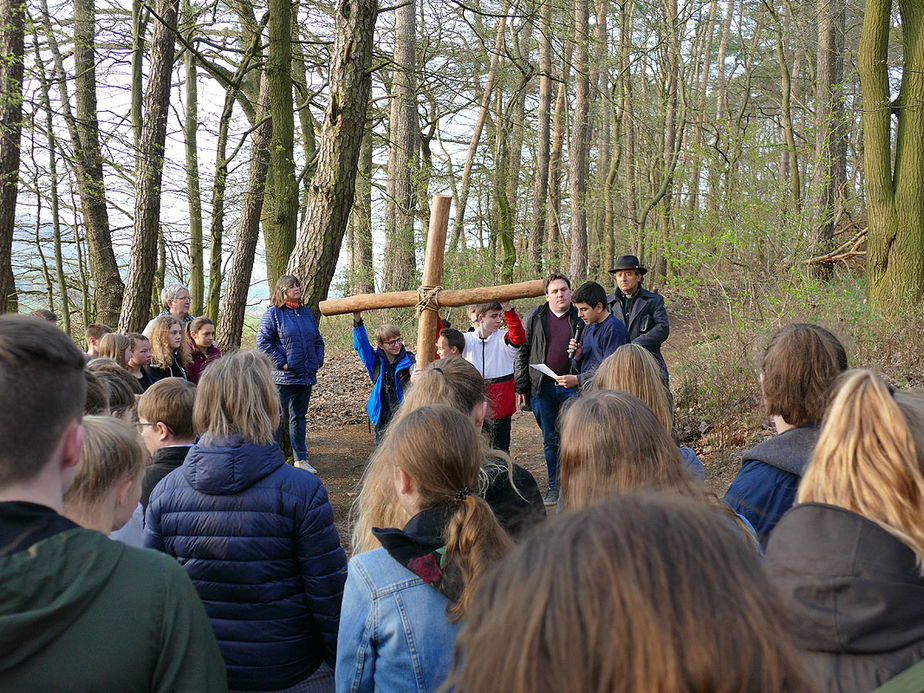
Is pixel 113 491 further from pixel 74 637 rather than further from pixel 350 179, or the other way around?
pixel 350 179

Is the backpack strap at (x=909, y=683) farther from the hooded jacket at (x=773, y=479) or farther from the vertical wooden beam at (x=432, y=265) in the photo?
the vertical wooden beam at (x=432, y=265)

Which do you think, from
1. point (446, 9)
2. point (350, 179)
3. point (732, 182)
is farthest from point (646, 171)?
point (350, 179)

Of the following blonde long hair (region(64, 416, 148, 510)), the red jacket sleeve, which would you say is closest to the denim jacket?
blonde long hair (region(64, 416, 148, 510))

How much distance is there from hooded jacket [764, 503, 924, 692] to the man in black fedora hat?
5.30 metres

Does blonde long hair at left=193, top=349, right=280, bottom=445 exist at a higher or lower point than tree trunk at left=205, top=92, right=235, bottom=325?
lower

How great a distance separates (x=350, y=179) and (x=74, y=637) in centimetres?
643

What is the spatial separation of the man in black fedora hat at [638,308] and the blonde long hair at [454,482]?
16.2ft

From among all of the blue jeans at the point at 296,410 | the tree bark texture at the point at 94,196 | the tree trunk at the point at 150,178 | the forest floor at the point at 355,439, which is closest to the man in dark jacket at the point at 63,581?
the forest floor at the point at 355,439

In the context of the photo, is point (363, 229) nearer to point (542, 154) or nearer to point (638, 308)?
point (542, 154)

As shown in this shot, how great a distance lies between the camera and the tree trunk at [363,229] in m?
16.5

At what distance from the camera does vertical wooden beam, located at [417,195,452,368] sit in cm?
571

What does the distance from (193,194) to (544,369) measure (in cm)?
1025

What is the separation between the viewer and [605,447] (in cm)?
229

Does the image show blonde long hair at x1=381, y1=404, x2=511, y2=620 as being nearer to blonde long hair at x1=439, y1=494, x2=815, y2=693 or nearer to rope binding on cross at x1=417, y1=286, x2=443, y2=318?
blonde long hair at x1=439, y1=494, x2=815, y2=693
